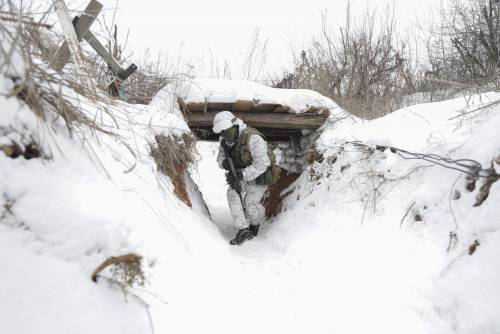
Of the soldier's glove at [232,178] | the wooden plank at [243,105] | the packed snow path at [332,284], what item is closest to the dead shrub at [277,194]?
the soldier's glove at [232,178]

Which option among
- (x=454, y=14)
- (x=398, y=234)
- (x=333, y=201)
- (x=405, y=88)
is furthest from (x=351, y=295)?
(x=454, y=14)

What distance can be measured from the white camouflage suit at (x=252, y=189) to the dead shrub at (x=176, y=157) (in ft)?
2.76

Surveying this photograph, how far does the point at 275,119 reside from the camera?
4465 mm

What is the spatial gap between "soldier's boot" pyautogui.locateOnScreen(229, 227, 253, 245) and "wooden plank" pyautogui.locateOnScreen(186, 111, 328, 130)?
144 centimetres

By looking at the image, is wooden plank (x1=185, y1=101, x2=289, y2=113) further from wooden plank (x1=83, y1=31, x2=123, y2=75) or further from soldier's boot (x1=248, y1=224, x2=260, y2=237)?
soldier's boot (x1=248, y1=224, x2=260, y2=237)

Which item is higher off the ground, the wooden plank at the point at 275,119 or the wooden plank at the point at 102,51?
the wooden plank at the point at 102,51

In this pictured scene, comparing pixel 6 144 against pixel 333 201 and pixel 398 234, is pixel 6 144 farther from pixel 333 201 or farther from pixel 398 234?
pixel 333 201

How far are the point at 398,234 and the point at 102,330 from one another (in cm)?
192

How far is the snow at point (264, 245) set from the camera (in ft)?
3.84

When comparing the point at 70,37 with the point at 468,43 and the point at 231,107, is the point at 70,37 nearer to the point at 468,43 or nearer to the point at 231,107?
the point at 231,107

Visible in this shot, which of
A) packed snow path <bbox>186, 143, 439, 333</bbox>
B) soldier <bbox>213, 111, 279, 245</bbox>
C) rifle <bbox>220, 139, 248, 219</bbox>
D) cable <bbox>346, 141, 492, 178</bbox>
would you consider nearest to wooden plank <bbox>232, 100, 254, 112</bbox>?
soldier <bbox>213, 111, 279, 245</bbox>

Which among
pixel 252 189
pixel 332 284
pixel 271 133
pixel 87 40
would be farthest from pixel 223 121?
pixel 332 284

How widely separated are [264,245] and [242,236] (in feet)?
1.57

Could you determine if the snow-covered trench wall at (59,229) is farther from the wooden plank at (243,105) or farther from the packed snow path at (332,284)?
the wooden plank at (243,105)
